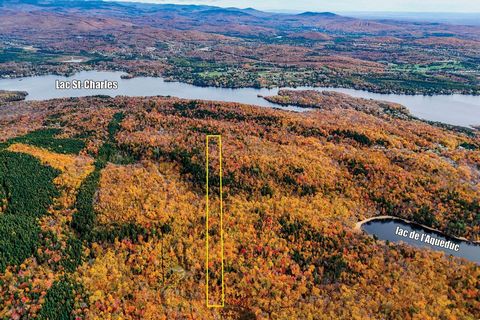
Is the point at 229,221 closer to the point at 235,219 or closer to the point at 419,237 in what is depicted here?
the point at 235,219

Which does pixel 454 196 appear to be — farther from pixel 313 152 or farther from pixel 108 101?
pixel 108 101

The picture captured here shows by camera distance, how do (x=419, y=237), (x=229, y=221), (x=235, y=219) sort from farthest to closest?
1. (x=235, y=219)
2. (x=229, y=221)
3. (x=419, y=237)

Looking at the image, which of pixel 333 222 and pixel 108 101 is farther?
pixel 108 101

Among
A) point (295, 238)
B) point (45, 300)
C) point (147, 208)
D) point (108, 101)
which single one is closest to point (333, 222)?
point (295, 238)

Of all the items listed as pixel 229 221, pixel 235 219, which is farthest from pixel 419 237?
pixel 229 221

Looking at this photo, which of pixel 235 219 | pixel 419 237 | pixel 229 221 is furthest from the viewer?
pixel 235 219

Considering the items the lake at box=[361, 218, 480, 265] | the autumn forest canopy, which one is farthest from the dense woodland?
the lake at box=[361, 218, 480, 265]

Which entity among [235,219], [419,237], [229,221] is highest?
[235,219]

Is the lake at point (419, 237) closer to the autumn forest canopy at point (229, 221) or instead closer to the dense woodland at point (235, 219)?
the autumn forest canopy at point (229, 221)
